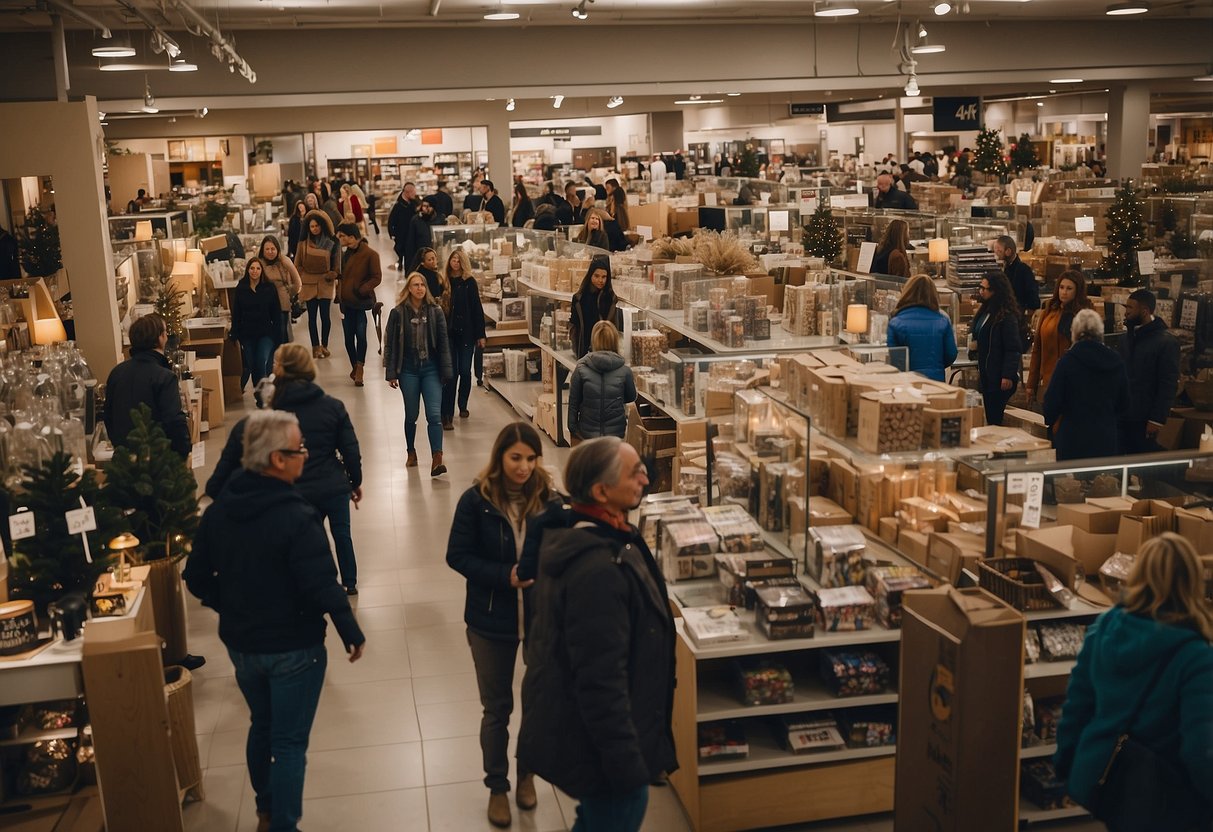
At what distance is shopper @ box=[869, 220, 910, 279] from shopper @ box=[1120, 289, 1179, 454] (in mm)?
3417

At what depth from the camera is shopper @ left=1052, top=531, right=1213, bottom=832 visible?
10.1 ft

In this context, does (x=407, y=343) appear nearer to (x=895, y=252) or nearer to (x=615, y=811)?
(x=895, y=252)

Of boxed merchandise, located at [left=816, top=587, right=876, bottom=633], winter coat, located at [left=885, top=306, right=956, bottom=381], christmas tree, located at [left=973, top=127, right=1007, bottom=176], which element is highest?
christmas tree, located at [left=973, top=127, right=1007, bottom=176]

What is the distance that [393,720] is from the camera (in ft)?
17.5

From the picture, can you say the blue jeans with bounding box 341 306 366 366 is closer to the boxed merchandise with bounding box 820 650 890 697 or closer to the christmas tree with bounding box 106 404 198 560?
the christmas tree with bounding box 106 404 198 560

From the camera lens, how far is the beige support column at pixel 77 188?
30.3 ft

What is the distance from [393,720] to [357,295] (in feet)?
26.2

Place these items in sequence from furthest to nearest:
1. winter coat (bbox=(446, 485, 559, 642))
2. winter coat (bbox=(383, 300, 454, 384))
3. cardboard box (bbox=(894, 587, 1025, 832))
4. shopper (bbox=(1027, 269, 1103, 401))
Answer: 1. winter coat (bbox=(383, 300, 454, 384))
2. shopper (bbox=(1027, 269, 1103, 401))
3. winter coat (bbox=(446, 485, 559, 642))
4. cardboard box (bbox=(894, 587, 1025, 832))

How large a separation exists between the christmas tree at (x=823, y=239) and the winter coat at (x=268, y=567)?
889 cm

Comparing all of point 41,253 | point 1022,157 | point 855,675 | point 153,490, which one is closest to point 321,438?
point 153,490

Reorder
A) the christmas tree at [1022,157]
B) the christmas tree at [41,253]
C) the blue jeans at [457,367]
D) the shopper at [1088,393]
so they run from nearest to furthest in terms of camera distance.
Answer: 1. the shopper at [1088,393]
2. the blue jeans at [457,367]
3. the christmas tree at [41,253]
4. the christmas tree at [1022,157]

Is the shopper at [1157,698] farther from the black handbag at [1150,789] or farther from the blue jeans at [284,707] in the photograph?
the blue jeans at [284,707]

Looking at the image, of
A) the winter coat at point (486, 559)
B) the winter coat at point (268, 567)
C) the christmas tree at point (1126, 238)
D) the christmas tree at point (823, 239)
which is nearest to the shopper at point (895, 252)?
the christmas tree at point (823, 239)

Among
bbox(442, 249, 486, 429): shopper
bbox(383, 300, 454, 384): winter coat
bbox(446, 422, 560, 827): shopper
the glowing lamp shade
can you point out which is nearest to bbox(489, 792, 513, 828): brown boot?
bbox(446, 422, 560, 827): shopper
